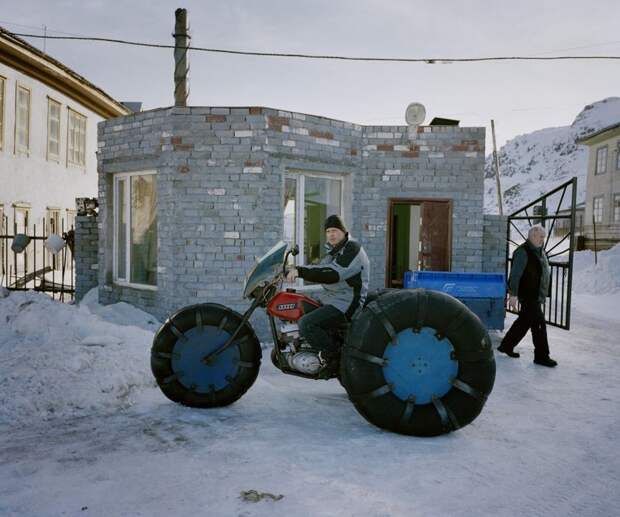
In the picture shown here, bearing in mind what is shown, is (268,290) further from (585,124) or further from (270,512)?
(585,124)

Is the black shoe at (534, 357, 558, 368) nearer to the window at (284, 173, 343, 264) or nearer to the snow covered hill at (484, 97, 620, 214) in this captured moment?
the window at (284, 173, 343, 264)

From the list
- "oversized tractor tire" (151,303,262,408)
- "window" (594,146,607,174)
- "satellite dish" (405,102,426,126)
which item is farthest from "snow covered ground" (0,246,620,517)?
"window" (594,146,607,174)

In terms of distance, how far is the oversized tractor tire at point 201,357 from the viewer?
4328mm

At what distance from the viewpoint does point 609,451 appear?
151 inches

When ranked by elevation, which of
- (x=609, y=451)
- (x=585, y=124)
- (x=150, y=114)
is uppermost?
(x=585, y=124)

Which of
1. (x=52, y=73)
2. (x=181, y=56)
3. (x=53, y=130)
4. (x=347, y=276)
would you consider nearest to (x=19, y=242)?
(x=181, y=56)

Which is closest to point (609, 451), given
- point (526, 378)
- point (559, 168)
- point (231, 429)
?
point (526, 378)

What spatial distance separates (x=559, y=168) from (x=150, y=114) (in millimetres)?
159861

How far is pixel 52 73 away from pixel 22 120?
171 cm

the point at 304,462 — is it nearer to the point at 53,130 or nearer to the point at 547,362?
the point at 547,362

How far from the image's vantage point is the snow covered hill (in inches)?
5330

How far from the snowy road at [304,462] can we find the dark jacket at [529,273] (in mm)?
1831

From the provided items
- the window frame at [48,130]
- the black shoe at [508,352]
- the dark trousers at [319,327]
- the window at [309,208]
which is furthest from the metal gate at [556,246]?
the window frame at [48,130]

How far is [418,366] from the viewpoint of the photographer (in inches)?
149
